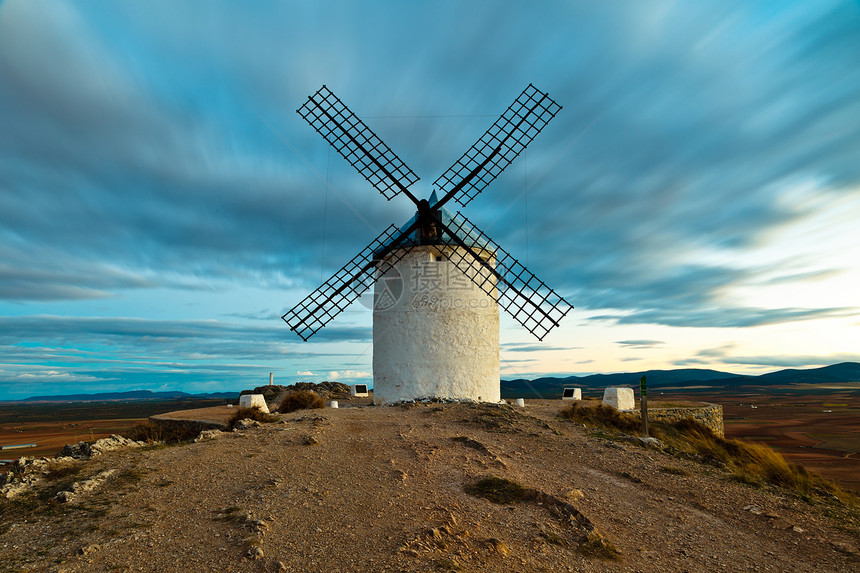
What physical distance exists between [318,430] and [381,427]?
1.45 meters

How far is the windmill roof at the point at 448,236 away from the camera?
631 inches

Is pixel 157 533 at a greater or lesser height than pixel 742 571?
greater

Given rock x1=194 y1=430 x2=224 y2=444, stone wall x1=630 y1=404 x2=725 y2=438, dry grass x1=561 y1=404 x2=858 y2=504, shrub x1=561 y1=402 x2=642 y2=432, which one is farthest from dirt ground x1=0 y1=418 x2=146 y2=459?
stone wall x1=630 y1=404 x2=725 y2=438

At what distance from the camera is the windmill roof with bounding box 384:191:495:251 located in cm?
1602

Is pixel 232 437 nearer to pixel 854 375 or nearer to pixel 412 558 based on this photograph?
pixel 412 558

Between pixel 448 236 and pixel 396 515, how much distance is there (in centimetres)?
1152

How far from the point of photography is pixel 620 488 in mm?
7344

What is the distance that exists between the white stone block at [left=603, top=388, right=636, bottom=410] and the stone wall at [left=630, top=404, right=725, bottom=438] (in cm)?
40

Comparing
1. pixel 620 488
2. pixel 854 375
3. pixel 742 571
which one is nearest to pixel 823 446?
pixel 620 488

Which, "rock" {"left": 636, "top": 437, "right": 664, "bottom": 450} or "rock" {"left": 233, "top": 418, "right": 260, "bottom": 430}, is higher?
"rock" {"left": 233, "top": 418, "right": 260, "bottom": 430}

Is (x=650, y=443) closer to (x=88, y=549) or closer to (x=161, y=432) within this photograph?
(x=88, y=549)

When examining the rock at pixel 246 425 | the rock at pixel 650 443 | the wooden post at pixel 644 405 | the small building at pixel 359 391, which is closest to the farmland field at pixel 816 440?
the wooden post at pixel 644 405

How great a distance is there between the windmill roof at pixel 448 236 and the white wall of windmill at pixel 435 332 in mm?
220

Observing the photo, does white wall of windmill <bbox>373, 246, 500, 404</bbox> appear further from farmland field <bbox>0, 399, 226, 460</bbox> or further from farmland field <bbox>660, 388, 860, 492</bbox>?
farmland field <bbox>660, 388, 860, 492</bbox>
